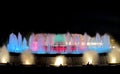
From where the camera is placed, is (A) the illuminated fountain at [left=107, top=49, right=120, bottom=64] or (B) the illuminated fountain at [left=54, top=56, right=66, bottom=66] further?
(A) the illuminated fountain at [left=107, top=49, right=120, bottom=64]

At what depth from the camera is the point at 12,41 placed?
123 ft

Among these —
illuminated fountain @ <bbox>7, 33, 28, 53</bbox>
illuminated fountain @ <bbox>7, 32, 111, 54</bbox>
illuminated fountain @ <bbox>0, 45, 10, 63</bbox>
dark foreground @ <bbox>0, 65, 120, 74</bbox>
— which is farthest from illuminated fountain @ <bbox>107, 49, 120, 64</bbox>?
illuminated fountain @ <bbox>0, 45, 10, 63</bbox>

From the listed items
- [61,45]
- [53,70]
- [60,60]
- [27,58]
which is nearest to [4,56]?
[27,58]

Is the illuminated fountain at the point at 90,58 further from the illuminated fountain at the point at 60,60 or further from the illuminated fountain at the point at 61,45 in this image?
the illuminated fountain at the point at 60,60

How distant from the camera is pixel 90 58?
32.7 meters

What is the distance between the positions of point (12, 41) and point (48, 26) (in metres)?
12.8

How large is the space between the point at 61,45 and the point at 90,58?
3682 millimetres

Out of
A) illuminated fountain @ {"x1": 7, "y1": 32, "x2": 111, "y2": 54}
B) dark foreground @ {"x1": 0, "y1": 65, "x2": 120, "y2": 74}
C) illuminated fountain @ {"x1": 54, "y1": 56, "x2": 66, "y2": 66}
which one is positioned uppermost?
illuminated fountain @ {"x1": 7, "y1": 32, "x2": 111, "y2": 54}

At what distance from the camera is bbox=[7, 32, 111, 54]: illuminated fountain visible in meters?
34.6

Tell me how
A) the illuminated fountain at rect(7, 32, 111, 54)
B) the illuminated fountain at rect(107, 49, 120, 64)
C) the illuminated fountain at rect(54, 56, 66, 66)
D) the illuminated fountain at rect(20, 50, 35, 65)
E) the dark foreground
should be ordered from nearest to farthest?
the dark foreground < the illuminated fountain at rect(54, 56, 66, 66) < the illuminated fountain at rect(20, 50, 35, 65) < the illuminated fountain at rect(107, 49, 120, 64) < the illuminated fountain at rect(7, 32, 111, 54)

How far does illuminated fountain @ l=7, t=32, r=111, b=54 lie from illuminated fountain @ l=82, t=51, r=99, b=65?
159 cm

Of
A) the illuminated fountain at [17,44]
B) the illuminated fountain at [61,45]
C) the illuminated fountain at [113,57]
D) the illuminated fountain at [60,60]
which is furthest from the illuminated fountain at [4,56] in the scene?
the illuminated fountain at [113,57]

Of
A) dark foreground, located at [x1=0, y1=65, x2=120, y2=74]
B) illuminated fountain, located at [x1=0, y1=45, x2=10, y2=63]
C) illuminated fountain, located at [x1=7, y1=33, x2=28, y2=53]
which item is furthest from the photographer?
illuminated fountain, located at [x1=7, y1=33, x2=28, y2=53]

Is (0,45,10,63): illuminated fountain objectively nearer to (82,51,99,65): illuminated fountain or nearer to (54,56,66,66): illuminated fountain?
(54,56,66,66): illuminated fountain
